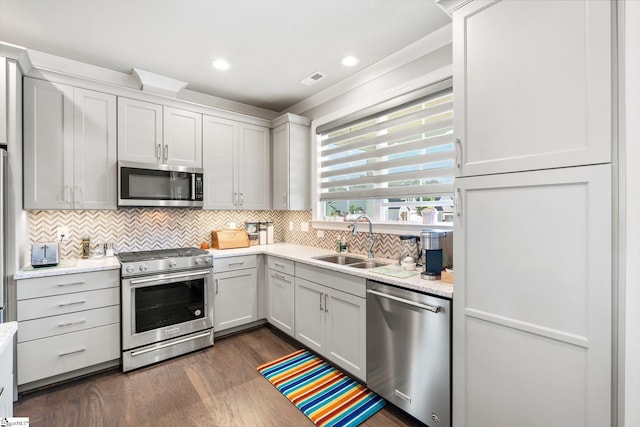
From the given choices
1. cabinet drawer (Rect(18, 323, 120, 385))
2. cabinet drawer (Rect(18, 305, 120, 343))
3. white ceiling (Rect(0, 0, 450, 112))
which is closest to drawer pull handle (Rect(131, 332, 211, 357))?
cabinet drawer (Rect(18, 323, 120, 385))

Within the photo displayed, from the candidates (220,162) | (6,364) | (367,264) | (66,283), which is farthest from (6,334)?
(220,162)

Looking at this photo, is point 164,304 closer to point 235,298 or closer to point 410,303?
point 235,298

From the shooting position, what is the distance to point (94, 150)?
271 cm

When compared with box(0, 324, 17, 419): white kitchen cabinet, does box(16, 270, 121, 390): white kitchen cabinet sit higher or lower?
lower

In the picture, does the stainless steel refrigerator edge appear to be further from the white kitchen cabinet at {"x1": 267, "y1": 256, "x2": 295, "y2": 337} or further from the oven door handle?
the white kitchen cabinet at {"x1": 267, "y1": 256, "x2": 295, "y2": 337}

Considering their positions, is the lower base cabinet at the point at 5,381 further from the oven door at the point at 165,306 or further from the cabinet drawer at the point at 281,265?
the cabinet drawer at the point at 281,265

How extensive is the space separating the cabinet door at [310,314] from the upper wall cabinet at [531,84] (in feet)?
5.28

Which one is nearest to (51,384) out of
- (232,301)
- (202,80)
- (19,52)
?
(232,301)

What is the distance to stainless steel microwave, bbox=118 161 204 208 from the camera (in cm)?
279

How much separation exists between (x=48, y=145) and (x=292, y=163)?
7.25 feet

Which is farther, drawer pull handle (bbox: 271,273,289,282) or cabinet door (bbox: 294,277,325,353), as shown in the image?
drawer pull handle (bbox: 271,273,289,282)

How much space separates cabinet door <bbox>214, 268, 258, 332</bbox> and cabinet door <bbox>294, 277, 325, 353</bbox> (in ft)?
2.18

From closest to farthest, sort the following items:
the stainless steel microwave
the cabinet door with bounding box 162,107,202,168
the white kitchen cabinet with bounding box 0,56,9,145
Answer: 1. the white kitchen cabinet with bounding box 0,56,9,145
2. the stainless steel microwave
3. the cabinet door with bounding box 162,107,202,168

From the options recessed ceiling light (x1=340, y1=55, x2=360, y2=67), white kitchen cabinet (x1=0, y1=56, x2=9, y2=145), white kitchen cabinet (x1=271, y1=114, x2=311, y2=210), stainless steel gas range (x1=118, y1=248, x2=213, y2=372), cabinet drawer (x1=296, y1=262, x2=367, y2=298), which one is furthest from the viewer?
→ white kitchen cabinet (x1=271, y1=114, x2=311, y2=210)
